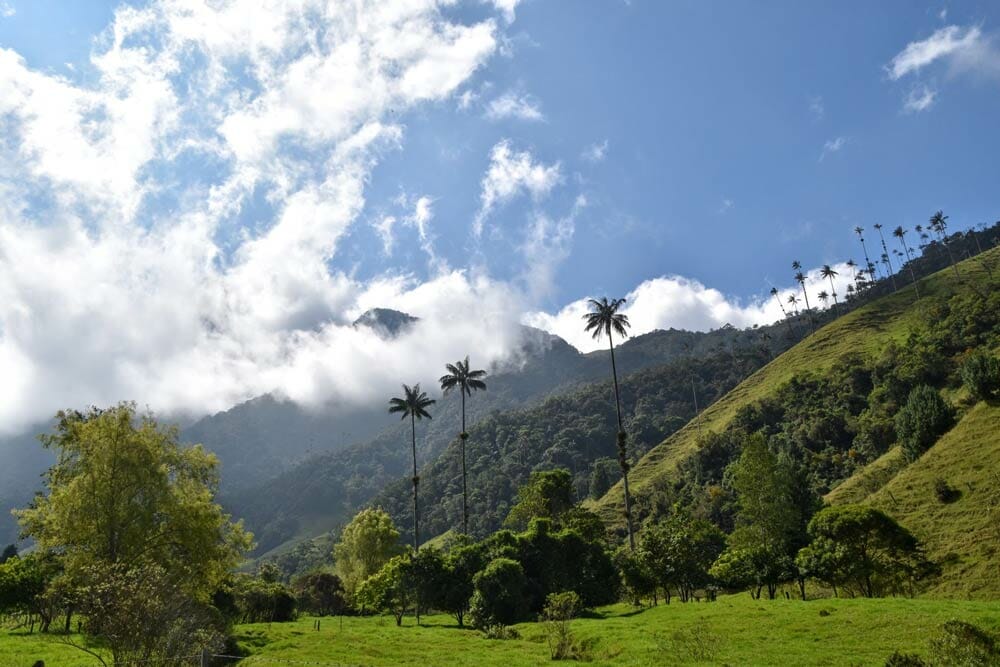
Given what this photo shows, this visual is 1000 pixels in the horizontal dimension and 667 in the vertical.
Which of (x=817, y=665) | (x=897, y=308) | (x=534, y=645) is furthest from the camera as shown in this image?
(x=897, y=308)

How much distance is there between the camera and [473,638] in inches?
2015

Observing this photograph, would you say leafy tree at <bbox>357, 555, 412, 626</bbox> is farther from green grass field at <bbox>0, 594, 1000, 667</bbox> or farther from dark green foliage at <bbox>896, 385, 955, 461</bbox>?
dark green foliage at <bbox>896, 385, 955, 461</bbox>

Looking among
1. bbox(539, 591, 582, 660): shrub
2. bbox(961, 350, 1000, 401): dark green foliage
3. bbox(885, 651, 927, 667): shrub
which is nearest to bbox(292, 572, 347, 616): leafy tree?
bbox(539, 591, 582, 660): shrub

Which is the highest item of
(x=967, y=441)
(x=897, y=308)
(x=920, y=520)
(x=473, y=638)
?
(x=897, y=308)

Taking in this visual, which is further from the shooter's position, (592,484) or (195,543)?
(592,484)

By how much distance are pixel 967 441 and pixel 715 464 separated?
236ft

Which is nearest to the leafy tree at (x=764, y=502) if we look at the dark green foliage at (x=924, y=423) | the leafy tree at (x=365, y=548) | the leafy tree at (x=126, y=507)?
the dark green foliage at (x=924, y=423)

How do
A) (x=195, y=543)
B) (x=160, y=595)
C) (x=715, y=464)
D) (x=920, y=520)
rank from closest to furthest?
1. (x=160, y=595)
2. (x=195, y=543)
3. (x=920, y=520)
4. (x=715, y=464)

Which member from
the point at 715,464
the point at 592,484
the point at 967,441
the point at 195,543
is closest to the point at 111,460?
the point at 195,543

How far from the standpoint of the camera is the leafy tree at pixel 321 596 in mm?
102500

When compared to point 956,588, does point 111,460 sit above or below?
above

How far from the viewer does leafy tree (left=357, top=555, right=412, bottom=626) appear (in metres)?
69.9

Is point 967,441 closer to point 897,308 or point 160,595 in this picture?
point 160,595

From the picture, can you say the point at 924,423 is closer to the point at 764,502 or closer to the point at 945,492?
the point at 945,492
